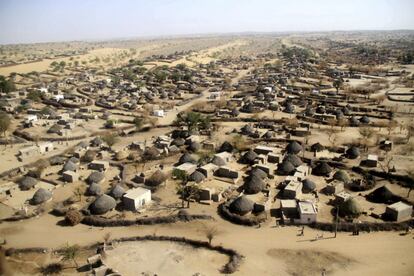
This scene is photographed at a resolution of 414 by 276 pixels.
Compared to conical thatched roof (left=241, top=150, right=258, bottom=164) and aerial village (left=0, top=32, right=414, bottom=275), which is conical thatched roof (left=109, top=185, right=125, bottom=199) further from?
conical thatched roof (left=241, top=150, right=258, bottom=164)

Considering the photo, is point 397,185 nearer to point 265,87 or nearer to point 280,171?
point 280,171

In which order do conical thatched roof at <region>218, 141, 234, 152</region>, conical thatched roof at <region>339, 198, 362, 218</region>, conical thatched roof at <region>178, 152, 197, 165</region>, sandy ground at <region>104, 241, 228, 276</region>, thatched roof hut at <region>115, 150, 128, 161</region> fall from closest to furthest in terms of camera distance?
sandy ground at <region>104, 241, 228, 276</region>
conical thatched roof at <region>339, 198, 362, 218</region>
conical thatched roof at <region>178, 152, 197, 165</region>
thatched roof hut at <region>115, 150, 128, 161</region>
conical thatched roof at <region>218, 141, 234, 152</region>

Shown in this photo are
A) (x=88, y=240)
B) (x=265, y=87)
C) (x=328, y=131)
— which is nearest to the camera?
(x=88, y=240)

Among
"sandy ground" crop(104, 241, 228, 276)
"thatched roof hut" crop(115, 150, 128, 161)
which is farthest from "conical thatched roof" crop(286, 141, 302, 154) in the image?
"sandy ground" crop(104, 241, 228, 276)

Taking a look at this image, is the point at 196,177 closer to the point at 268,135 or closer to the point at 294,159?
the point at 294,159

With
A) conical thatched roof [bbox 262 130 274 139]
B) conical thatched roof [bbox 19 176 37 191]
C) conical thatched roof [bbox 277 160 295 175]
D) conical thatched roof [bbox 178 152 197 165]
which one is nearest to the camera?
conical thatched roof [bbox 19 176 37 191]

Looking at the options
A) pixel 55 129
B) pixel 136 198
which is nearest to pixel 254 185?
pixel 136 198

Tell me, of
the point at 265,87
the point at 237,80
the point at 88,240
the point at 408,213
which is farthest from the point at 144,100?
the point at 408,213
